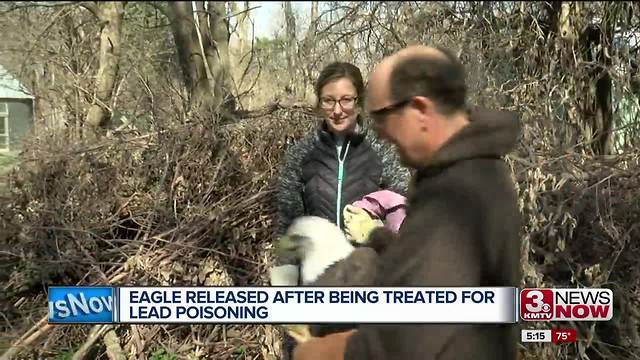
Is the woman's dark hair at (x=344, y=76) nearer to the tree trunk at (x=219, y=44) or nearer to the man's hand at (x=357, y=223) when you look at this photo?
the man's hand at (x=357, y=223)

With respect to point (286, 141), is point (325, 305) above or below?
below

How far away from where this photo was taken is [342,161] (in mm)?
2102

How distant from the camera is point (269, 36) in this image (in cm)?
413

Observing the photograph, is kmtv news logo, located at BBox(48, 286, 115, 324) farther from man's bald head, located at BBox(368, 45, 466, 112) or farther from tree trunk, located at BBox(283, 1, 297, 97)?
man's bald head, located at BBox(368, 45, 466, 112)

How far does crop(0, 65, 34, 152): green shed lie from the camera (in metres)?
3.72

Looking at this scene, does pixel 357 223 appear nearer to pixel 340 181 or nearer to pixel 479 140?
pixel 340 181

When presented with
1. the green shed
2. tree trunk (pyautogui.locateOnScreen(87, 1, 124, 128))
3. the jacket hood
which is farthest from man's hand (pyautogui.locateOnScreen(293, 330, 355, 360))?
the green shed

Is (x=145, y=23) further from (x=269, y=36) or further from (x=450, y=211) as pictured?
(x=450, y=211)

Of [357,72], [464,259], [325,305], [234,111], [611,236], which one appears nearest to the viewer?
[464,259]

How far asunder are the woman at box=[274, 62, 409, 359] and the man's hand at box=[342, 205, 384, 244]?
0.09 metres

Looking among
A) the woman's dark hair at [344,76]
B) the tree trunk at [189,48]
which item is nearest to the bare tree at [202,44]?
the tree trunk at [189,48]

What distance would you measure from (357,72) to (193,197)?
1.50m

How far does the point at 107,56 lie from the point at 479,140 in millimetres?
3328

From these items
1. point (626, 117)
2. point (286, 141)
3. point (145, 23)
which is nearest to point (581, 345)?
point (626, 117)
